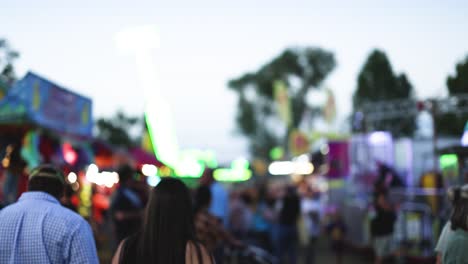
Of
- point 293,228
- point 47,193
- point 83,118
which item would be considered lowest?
point 293,228

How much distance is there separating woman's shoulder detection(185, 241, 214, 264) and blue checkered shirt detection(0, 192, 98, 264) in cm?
56

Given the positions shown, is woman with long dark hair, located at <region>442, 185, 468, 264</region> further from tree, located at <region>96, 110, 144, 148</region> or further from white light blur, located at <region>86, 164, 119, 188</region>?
tree, located at <region>96, 110, 144, 148</region>

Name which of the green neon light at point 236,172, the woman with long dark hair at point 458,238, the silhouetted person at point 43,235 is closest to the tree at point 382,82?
A: the green neon light at point 236,172

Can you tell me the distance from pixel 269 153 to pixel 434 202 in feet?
162

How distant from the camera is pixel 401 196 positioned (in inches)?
695

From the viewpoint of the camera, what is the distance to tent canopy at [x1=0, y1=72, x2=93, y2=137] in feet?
26.6

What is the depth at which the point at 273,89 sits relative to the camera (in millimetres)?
63594

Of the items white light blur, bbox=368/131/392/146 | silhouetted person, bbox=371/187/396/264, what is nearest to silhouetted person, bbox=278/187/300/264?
silhouetted person, bbox=371/187/396/264

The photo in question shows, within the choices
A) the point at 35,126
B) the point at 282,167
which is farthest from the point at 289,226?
the point at 282,167

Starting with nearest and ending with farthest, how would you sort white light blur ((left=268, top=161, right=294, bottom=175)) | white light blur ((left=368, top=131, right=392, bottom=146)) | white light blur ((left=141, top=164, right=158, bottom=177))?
1. white light blur ((left=368, top=131, right=392, bottom=146))
2. white light blur ((left=141, top=164, right=158, bottom=177))
3. white light blur ((left=268, top=161, right=294, bottom=175))

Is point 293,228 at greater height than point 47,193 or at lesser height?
lesser

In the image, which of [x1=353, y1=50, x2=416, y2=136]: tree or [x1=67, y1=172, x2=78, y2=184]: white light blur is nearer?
[x1=67, y1=172, x2=78, y2=184]: white light blur

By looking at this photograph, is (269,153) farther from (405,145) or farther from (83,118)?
(83,118)

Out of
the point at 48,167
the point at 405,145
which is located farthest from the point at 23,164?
the point at 405,145
